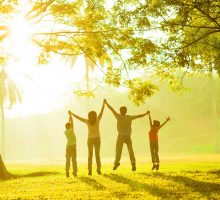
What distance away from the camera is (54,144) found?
7625 cm

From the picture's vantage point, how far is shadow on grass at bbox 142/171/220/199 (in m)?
9.11

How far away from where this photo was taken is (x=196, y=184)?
10164 millimetres

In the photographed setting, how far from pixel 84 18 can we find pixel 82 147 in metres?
54.8

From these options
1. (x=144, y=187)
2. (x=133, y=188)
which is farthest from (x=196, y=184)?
(x=133, y=188)

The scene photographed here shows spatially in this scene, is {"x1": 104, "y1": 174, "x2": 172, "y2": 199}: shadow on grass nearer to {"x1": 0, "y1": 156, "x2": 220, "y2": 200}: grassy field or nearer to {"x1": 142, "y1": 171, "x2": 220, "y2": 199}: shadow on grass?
{"x1": 0, "y1": 156, "x2": 220, "y2": 200}: grassy field

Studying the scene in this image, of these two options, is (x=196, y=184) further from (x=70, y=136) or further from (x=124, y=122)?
(x=70, y=136)

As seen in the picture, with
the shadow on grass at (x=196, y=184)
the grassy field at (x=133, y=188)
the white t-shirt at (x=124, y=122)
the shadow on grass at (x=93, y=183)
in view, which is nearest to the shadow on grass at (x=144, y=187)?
the grassy field at (x=133, y=188)

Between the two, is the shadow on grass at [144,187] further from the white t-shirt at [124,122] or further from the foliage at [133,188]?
the white t-shirt at [124,122]

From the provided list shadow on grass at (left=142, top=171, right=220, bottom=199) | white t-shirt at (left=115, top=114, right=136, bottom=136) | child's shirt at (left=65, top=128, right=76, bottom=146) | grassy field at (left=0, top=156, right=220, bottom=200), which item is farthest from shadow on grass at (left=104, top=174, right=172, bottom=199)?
child's shirt at (left=65, top=128, right=76, bottom=146)

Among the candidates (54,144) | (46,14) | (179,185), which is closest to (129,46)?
(46,14)

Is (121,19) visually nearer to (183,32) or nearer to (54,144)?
(183,32)

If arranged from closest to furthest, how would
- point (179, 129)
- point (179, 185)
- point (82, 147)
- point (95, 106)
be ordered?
point (179, 185)
point (179, 129)
point (82, 147)
point (95, 106)

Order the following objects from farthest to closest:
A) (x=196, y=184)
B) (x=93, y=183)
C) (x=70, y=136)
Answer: (x=70, y=136)
(x=93, y=183)
(x=196, y=184)

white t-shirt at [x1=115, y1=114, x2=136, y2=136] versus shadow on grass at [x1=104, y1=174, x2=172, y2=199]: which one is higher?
white t-shirt at [x1=115, y1=114, x2=136, y2=136]
